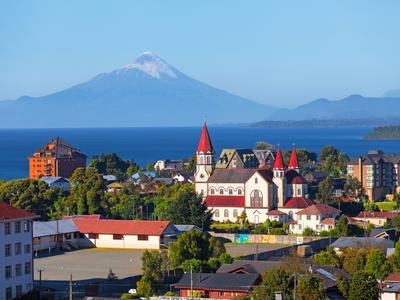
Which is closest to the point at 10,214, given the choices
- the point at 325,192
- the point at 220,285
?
the point at 220,285

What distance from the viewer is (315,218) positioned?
2248 inches

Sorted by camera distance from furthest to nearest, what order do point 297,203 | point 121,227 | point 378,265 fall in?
point 297,203, point 121,227, point 378,265

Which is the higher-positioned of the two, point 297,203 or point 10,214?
point 10,214

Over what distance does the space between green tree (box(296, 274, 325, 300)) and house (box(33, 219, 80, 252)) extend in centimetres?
2028

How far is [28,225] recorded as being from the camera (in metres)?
32.5

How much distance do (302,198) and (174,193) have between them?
10.6 m

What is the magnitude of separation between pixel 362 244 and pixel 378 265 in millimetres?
7116

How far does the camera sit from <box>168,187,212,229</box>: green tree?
54.3 m

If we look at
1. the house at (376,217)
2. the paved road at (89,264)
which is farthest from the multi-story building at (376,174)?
the paved road at (89,264)

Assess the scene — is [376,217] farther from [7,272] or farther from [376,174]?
[7,272]

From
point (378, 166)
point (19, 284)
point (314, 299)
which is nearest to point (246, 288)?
point (314, 299)

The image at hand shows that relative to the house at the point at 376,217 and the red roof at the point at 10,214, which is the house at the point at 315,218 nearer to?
the house at the point at 376,217

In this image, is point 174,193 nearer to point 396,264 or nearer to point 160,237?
point 160,237

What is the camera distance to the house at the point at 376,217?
56350 millimetres
